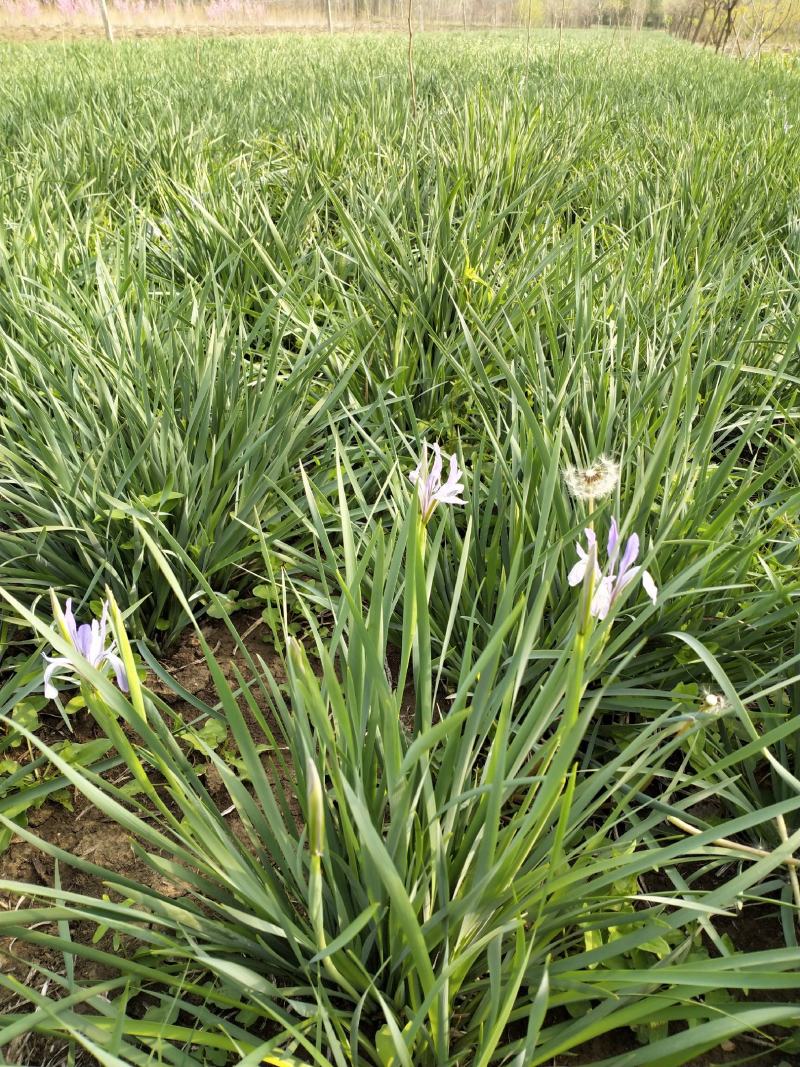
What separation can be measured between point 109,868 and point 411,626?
1.93 feet

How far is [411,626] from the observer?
2.52 feet

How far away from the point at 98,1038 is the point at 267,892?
0.59ft

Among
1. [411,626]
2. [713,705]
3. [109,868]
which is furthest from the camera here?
[109,868]

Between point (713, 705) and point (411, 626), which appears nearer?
point (713, 705)

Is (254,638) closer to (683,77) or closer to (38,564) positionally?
(38,564)

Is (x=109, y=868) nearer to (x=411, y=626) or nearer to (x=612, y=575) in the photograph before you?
(x=411, y=626)

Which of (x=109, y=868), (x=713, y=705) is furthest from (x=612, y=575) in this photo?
(x=109, y=868)

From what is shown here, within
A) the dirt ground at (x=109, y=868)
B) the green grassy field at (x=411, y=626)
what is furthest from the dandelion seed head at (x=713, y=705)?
the dirt ground at (x=109, y=868)

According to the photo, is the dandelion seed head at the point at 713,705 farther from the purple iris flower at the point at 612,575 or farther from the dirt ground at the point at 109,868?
the dirt ground at the point at 109,868

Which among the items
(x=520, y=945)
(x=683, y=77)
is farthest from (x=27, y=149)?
(x=683, y=77)

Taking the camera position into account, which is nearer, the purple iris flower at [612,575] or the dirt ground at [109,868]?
the purple iris flower at [612,575]

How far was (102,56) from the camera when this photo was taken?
7254 millimetres

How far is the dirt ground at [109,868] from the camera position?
2.61 ft

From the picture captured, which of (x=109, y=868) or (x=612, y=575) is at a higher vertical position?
(x=612, y=575)
